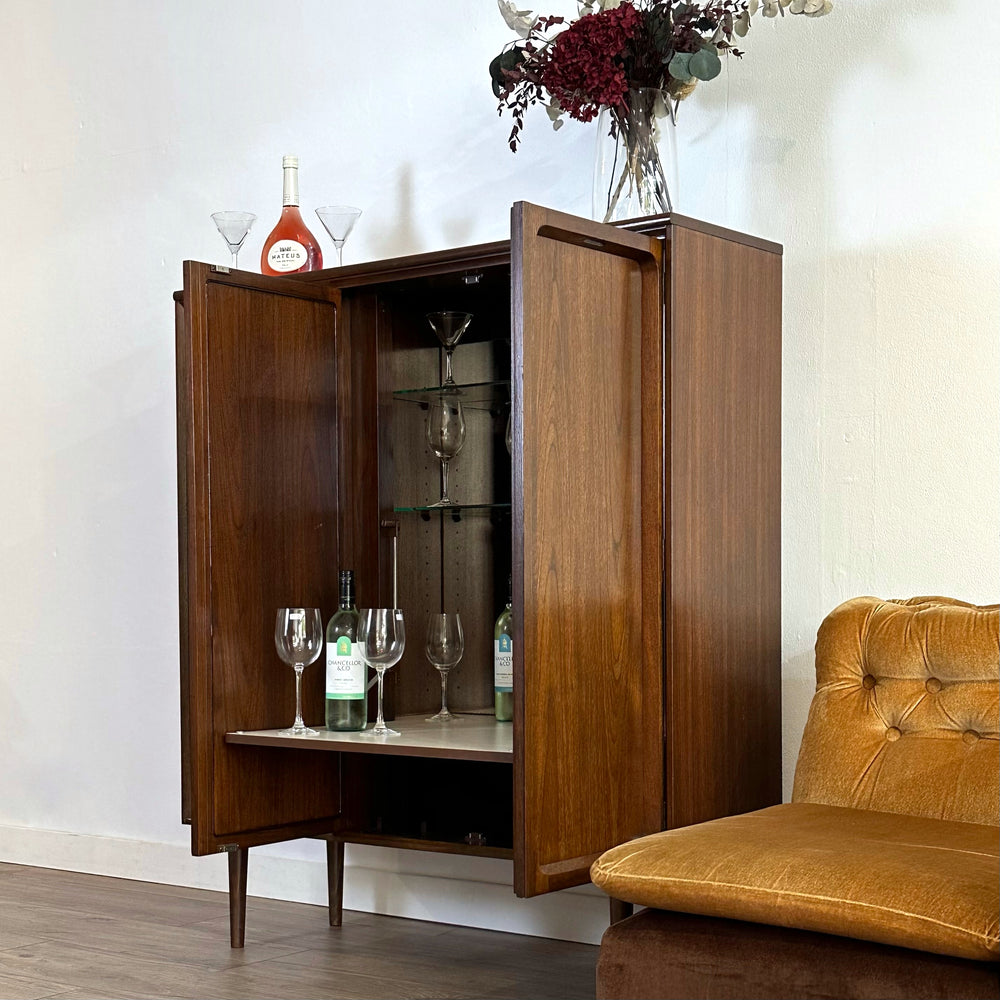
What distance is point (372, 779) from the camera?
3.09 metres

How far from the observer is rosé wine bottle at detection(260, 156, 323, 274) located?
3084mm

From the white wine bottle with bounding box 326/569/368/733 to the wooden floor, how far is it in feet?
1.70

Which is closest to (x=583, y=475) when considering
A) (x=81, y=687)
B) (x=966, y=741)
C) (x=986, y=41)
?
(x=966, y=741)

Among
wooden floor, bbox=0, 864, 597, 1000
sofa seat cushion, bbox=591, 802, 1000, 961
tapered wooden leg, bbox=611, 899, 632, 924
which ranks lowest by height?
wooden floor, bbox=0, 864, 597, 1000

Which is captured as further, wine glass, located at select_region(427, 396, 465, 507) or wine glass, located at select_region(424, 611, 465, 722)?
wine glass, located at select_region(427, 396, 465, 507)

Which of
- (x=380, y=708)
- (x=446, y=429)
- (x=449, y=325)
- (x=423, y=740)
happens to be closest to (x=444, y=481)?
(x=446, y=429)

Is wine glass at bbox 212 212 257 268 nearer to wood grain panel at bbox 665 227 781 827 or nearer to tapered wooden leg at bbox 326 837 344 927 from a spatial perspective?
wood grain panel at bbox 665 227 781 827

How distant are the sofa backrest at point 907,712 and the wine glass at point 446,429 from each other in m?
0.93

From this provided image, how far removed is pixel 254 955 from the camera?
2.99 metres

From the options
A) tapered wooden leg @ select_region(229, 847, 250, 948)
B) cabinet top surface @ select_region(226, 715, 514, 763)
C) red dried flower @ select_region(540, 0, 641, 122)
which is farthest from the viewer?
tapered wooden leg @ select_region(229, 847, 250, 948)

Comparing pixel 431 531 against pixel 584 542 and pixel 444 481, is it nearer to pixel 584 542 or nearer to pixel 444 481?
pixel 444 481

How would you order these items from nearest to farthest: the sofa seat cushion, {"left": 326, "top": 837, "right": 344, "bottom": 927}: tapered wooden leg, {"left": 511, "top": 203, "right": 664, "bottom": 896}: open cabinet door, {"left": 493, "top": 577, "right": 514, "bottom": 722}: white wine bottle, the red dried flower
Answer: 1. the sofa seat cushion
2. {"left": 511, "top": 203, "right": 664, "bottom": 896}: open cabinet door
3. the red dried flower
4. {"left": 493, "top": 577, "right": 514, "bottom": 722}: white wine bottle
5. {"left": 326, "top": 837, "right": 344, "bottom": 927}: tapered wooden leg

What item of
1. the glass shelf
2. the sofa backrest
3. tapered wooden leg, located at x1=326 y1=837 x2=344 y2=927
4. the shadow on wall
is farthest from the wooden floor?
the shadow on wall

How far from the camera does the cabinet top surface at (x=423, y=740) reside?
241cm
